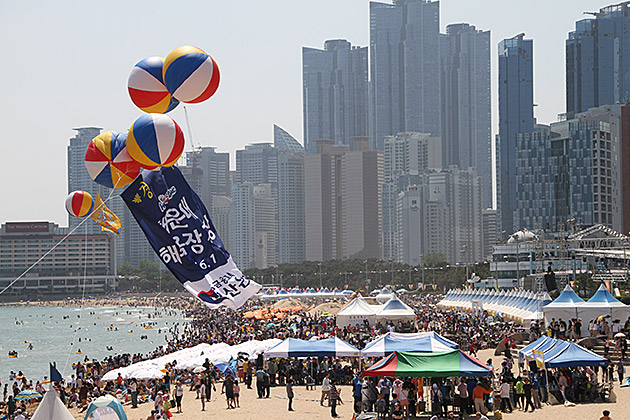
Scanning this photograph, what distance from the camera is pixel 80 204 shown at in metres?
15.5

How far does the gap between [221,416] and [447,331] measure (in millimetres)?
17711

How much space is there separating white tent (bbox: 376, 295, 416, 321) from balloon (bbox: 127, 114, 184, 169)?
24829 millimetres

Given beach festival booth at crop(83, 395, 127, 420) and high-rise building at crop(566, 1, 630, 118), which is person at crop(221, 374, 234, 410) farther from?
high-rise building at crop(566, 1, 630, 118)

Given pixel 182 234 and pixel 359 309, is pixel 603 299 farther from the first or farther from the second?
pixel 182 234

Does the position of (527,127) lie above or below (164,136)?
above

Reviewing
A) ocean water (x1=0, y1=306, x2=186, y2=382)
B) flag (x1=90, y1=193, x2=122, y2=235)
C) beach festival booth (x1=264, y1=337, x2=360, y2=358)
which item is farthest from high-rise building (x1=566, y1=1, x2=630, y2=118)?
flag (x1=90, y1=193, x2=122, y2=235)

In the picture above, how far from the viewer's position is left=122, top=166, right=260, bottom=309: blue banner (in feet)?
40.2

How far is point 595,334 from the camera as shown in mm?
26469

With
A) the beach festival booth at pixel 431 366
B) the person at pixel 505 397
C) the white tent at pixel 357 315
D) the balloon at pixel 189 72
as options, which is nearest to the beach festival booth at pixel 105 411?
the beach festival booth at pixel 431 366

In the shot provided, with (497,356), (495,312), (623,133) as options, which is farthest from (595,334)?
(623,133)

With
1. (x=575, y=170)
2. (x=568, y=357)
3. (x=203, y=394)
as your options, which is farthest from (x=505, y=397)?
(x=575, y=170)

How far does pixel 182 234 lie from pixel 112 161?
1717mm

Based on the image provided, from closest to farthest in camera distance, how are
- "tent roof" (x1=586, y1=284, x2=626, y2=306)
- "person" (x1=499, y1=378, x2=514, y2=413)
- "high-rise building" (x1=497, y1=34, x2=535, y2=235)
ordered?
"person" (x1=499, y1=378, x2=514, y2=413) < "tent roof" (x1=586, y1=284, x2=626, y2=306) < "high-rise building" (x1=497, y1=34, x2=535, y2=235)

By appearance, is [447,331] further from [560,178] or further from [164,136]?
[560,178]
